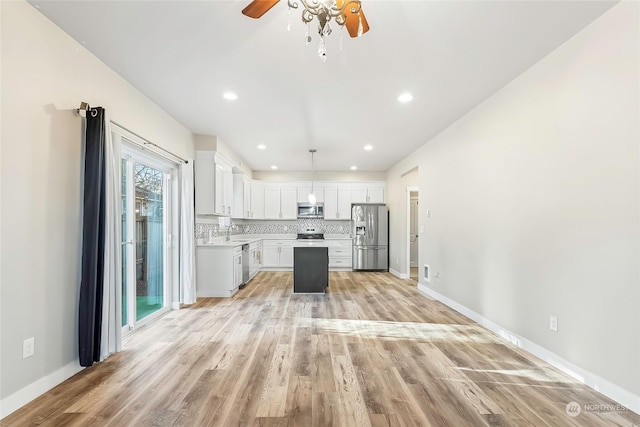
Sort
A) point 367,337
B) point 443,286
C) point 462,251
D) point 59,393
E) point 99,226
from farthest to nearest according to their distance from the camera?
point 443,286, point 462,251, point 367,337, point 99,226, point 59,393

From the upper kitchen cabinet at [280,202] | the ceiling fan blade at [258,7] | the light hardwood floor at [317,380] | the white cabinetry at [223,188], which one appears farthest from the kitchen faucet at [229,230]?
the ceiling fan blade at [258,7]

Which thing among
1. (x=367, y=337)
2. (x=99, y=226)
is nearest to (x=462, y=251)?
(x=367, y=337)

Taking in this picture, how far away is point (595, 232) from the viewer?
7.78 feet

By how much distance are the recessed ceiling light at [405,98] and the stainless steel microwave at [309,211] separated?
4.98 meters

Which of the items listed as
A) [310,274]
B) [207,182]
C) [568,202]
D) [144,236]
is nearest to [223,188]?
[207,182]

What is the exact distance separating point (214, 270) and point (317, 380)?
10.9 ft

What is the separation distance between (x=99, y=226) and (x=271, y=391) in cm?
191

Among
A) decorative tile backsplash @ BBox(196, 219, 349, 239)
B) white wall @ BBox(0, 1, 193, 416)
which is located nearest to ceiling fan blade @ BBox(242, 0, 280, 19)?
white wall @ BBox(0, 1, 193, 416)

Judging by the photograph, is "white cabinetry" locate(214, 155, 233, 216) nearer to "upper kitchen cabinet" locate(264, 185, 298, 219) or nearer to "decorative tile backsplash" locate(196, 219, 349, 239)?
"upper kitchen cabinet" locate(264, 185, 298, 219)

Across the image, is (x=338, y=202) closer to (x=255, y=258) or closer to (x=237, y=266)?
(x=255, y=258)

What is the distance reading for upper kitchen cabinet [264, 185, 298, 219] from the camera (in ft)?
27.9

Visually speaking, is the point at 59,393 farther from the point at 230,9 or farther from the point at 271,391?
Result: the point at 230,9

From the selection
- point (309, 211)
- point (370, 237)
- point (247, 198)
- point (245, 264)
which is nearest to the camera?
point (245, 264)

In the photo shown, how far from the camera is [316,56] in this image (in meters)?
2.80
